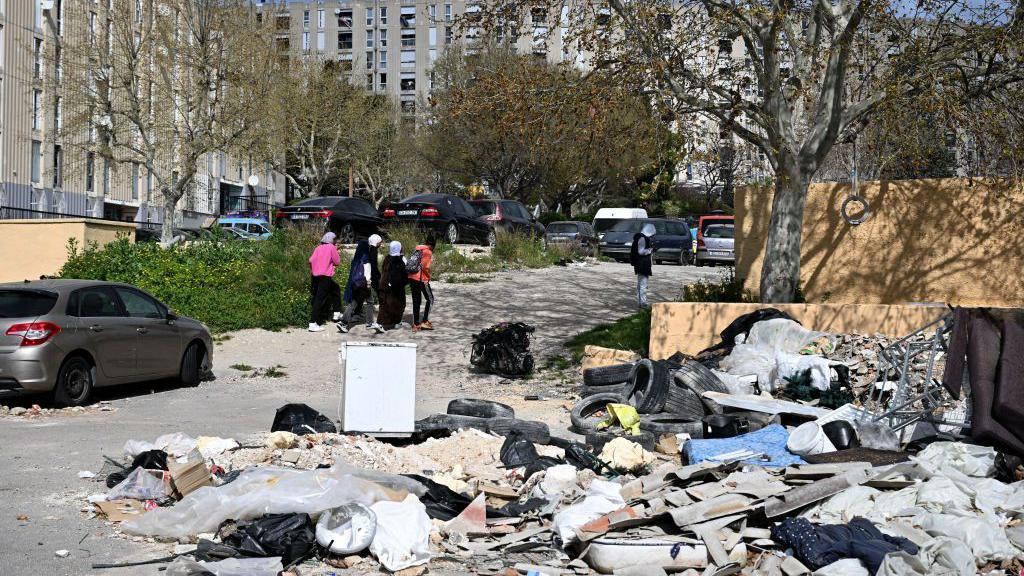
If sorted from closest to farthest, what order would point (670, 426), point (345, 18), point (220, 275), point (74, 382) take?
point (670, 426), point (74, 382), point (220, 275), point (345, 18)

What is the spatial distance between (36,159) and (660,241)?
92.6ft

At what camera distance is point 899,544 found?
635 centimetres

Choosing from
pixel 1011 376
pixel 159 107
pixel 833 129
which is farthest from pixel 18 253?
pixel 1011 376

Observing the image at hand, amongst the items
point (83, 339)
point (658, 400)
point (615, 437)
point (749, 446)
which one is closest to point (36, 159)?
point (83, 339)

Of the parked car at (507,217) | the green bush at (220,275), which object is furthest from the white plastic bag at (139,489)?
the parked car at (507,217)

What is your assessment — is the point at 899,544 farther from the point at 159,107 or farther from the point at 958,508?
the point at 159,107

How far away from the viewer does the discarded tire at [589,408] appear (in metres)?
11.5

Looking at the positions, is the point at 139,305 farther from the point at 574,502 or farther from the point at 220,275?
the point at 574,502

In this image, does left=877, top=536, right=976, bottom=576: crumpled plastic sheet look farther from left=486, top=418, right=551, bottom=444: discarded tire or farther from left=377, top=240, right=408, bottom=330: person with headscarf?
left=377, top=240, right=408, bottom=330: person with headscarf

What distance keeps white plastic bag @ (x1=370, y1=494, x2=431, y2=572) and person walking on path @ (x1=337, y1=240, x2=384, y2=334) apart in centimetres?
1205

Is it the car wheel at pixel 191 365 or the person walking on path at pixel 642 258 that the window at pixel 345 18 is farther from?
the car wheel at pixel 191 365

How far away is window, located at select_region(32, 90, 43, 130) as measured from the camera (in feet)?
144

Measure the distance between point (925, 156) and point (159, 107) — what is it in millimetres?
27261

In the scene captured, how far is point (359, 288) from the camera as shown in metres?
19.2
